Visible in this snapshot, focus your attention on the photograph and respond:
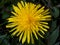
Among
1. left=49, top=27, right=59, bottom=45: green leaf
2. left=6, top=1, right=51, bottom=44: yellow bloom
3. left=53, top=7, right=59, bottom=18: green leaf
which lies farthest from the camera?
left=53, top=7, right=59, bottom=18: green leaf

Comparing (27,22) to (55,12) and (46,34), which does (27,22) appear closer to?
(46,34)

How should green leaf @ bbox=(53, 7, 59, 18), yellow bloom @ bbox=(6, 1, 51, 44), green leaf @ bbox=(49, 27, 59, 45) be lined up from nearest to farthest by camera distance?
yellow bloom @ bbox=(6, 1, 51, 44) → green leaf @ bbox=(49, 27, 59, 45) → green leaf @ bbox=(53, 7, 59, 18)

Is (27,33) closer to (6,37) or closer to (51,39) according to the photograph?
(6,37)

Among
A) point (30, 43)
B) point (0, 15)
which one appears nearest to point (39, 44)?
point (30, 43)

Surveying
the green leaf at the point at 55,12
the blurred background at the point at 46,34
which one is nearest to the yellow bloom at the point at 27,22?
the blurred background at the point at 46,34

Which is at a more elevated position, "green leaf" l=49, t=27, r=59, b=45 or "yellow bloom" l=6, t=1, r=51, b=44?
"yellow bloom" l=6, t=1, r=51, b=44

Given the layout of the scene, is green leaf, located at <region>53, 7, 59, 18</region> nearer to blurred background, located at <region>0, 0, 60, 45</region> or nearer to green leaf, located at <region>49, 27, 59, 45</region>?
blurred background, located at <region>0, 0, 60, 45</region>

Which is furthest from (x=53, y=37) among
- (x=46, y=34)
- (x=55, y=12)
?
(x=55, y=12)

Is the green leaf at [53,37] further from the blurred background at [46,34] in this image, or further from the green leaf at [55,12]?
the green leaf at [55,12]

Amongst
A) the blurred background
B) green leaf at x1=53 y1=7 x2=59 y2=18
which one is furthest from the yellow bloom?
green leaf at x1=53 y1=7 x2=59 y2=18

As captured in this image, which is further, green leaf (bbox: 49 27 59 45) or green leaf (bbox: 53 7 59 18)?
green leaf (bbox: 53 7 59 18)

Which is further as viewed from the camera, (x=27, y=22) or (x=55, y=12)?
(x=55, y=12)
